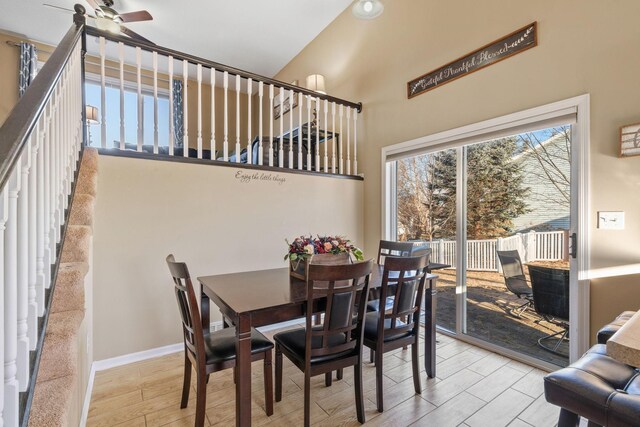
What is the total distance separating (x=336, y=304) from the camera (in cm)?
167

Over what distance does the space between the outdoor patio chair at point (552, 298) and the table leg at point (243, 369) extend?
2.32m

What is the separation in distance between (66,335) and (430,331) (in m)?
2.13

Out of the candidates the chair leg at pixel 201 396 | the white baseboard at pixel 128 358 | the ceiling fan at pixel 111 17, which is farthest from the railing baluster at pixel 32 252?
the ceiling fan at pixel 111 17

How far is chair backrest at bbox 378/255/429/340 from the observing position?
183 cm

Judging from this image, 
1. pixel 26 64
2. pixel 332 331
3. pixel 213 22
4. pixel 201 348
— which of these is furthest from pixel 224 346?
pixel 26 64

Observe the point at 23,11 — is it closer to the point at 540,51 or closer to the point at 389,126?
the point at 389,126

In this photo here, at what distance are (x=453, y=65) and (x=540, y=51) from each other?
73cm

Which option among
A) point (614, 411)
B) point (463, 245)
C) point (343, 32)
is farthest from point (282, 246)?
point (343, 32)

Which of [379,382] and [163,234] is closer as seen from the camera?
[379,382]

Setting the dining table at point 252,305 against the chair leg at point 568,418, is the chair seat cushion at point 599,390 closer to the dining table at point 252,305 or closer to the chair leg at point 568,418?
the chair leg at point 568,418

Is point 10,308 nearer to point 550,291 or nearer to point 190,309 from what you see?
point 190,309

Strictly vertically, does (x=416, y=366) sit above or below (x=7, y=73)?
below

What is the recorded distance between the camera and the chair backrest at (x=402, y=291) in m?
1.83

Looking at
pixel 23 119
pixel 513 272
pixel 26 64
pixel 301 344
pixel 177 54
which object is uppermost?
pixel 26 64
